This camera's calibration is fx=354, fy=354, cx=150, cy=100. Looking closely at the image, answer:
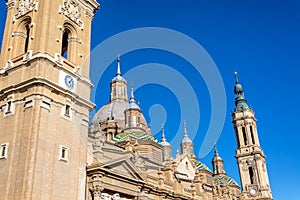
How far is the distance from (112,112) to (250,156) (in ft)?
91.7

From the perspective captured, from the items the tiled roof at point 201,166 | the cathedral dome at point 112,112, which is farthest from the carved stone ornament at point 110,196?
the tiled roof at point 201,166

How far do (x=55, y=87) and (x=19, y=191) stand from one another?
277 inches

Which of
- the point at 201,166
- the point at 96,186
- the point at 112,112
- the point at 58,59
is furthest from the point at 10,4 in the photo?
the point at 201,166

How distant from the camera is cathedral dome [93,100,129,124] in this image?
2694 inches

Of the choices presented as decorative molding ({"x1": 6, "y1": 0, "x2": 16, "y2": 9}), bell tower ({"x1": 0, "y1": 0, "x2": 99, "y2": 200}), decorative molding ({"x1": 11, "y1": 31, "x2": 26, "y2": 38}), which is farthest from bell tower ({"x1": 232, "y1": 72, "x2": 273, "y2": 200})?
decorative molding ({"x1": 6, "y1": 0, "x2": 16, "y2": 9})

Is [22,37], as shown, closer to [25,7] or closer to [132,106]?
[25,7]

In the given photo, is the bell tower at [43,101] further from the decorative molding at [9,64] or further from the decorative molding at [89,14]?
the decorative molding at [89,14]

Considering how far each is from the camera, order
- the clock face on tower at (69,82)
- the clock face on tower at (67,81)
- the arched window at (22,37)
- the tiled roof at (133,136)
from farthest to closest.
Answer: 1. the tiled roof at (133,136)
2. the arched window at (22,37)
3. the clock face on tower at (69,82)
4. the clock face on tower at (67,81)

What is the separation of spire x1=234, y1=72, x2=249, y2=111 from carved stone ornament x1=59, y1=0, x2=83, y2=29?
170ft

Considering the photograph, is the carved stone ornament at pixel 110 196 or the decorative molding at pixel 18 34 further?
the decorative molding at pixel 18 34

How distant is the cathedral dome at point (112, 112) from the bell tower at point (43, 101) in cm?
4028

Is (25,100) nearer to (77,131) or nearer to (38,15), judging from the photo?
(77,131)

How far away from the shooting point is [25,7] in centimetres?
2714

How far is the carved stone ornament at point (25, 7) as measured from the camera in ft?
86.9
